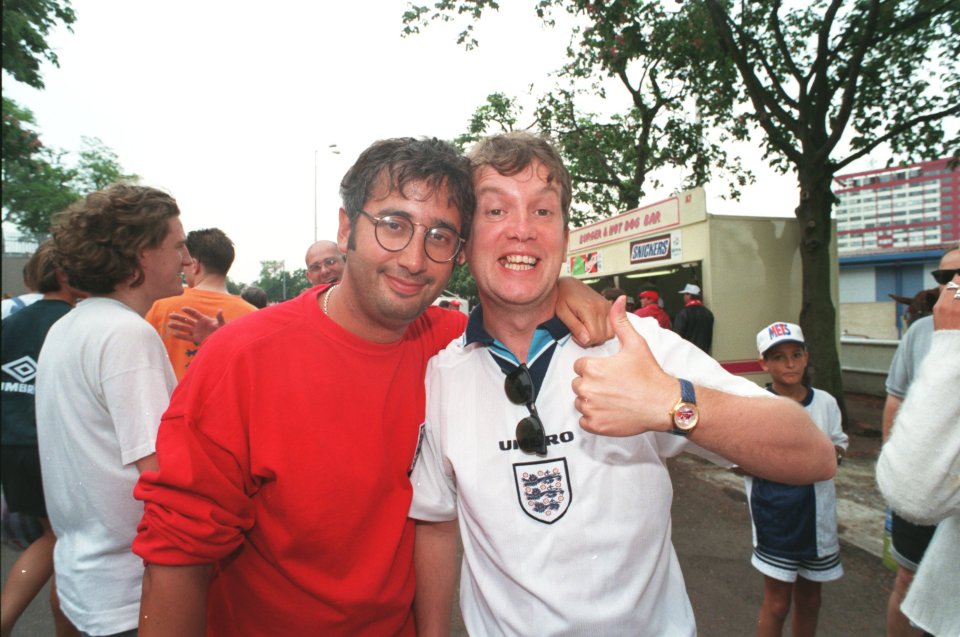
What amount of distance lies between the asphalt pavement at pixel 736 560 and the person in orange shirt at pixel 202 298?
1573 mm

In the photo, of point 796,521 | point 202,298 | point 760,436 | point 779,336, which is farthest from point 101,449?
point 779,336

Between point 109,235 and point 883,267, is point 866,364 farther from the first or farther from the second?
point 883,267

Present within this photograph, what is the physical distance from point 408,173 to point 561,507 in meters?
1.20

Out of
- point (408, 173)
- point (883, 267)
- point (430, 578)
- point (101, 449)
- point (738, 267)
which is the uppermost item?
point (883, 267)

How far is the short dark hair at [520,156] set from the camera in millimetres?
1931

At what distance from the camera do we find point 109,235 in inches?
88.3

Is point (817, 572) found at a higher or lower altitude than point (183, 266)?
lower

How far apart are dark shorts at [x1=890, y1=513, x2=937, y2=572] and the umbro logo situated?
4.77m

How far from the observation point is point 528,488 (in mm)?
1682

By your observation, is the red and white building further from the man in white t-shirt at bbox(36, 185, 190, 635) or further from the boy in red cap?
the man in white t-shirt at bbox(36, 185, 190, 635)

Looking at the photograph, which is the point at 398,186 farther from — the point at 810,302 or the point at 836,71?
the point at 836,71

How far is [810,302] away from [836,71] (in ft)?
13.5

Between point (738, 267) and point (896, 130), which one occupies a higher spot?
point (896, 130)

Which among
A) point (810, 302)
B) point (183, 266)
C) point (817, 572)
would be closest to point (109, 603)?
point (183, 266)
